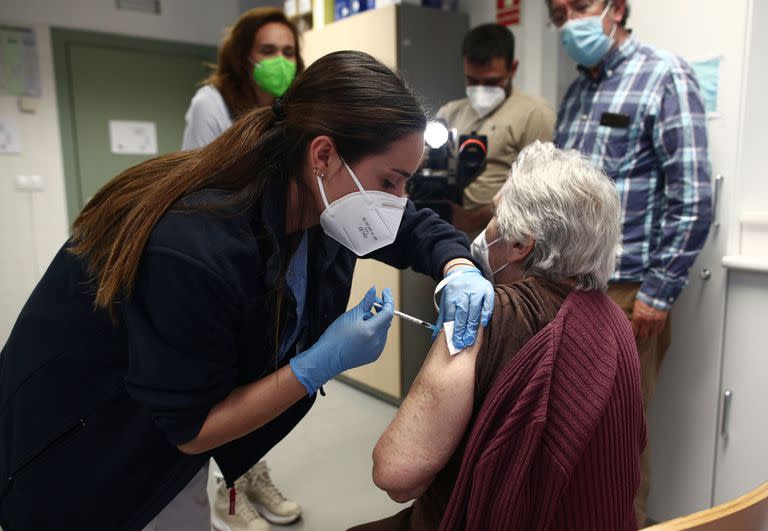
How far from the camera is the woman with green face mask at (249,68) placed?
1.86 metres

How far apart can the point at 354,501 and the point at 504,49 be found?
184cm

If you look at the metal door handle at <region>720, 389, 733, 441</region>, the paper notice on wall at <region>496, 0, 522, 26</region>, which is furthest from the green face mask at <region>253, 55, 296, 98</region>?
the metal door handle at <region>720, 389, 733, 441</region>

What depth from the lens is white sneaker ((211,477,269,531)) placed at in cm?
187

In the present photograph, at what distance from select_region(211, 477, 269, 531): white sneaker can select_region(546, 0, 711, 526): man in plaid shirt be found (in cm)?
121

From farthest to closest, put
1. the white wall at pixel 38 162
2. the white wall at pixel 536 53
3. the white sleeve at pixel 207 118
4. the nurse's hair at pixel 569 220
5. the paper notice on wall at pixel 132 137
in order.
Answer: the paper notice on wall at pixel 132 137, the white wall at pixel 38 162, the white wall at pixel 536 53, the white sleeve at pixel 207 118, the nurse's hair at pixel 569 220

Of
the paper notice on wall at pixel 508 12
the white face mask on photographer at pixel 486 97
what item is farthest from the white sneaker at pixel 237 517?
the paper notice on wall at pixel 508 12

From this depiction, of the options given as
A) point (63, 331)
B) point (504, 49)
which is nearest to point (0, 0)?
point (504, 49)

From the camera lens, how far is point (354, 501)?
2.11 metres

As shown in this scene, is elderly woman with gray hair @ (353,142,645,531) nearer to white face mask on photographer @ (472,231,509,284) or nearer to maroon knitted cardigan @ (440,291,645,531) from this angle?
maroon knitted cardigan @ (440,291,645,531)

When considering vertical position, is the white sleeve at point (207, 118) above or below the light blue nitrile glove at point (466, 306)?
above

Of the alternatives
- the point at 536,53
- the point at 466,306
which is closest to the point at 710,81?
the point at 536,53

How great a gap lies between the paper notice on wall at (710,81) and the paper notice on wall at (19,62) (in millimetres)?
3661

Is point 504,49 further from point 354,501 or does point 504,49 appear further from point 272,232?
point 354,501

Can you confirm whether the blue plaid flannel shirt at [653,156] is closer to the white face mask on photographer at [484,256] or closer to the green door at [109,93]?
the white face mask on photographer at [484,256]
